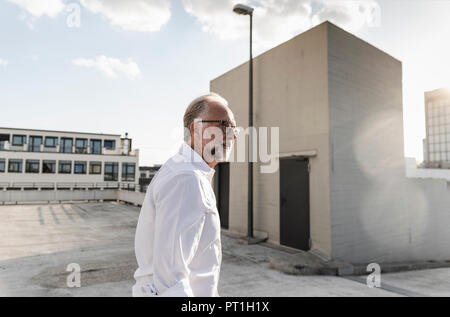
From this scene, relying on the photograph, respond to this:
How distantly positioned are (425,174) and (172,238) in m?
22.3

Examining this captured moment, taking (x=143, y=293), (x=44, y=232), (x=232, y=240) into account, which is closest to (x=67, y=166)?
(x=44, y=232)

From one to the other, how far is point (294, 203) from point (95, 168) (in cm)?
3637

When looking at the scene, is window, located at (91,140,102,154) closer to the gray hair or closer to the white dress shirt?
the gray hair

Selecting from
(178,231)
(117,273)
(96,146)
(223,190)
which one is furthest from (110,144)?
(178,231)

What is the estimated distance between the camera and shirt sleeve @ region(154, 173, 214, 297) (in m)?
1.03

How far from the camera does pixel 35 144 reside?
3819 cm

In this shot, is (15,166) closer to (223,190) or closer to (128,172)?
(128,172)

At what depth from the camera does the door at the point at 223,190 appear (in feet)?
37.7

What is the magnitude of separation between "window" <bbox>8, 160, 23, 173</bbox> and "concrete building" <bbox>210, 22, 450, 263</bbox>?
36.4 m

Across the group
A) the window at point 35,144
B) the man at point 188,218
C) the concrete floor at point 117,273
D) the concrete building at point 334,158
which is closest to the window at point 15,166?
the window at point 35,144

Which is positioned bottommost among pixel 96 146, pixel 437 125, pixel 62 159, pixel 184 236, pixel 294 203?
pixel 294 203

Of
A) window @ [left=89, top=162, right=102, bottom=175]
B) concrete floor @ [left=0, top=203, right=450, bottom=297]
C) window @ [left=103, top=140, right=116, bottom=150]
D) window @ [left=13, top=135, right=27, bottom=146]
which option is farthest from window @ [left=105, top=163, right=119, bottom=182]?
concrete floor @ [left=0, top=203, right=450, bottom=297]
